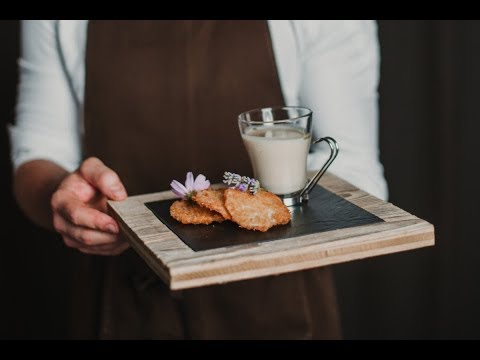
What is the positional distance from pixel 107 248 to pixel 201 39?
52 centimetres

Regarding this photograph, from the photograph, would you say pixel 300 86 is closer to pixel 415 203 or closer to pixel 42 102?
pixel 42 102

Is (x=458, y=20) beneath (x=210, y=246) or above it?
above

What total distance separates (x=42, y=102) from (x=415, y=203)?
4.25ft

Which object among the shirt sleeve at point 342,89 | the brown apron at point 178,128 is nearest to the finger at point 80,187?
the brown apron at point 178,128

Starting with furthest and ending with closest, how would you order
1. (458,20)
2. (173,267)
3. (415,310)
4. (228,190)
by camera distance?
(415,310)
(458,20)
(228,190)
(173,267)

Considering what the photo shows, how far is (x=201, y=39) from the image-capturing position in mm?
1800

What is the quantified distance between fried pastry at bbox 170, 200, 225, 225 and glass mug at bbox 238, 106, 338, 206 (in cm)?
17

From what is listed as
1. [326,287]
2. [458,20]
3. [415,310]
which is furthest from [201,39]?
[415,310]

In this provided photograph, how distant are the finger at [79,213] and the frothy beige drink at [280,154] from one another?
29cm

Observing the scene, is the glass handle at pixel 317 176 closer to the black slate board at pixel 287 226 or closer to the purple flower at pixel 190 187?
the black slate board at pixel 287 226

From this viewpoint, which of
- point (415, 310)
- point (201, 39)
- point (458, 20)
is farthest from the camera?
point (415, 310)

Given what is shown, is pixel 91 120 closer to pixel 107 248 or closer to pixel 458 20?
pixel 107 248

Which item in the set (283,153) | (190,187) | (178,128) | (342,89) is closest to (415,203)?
(342,89)

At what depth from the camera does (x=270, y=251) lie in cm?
123
